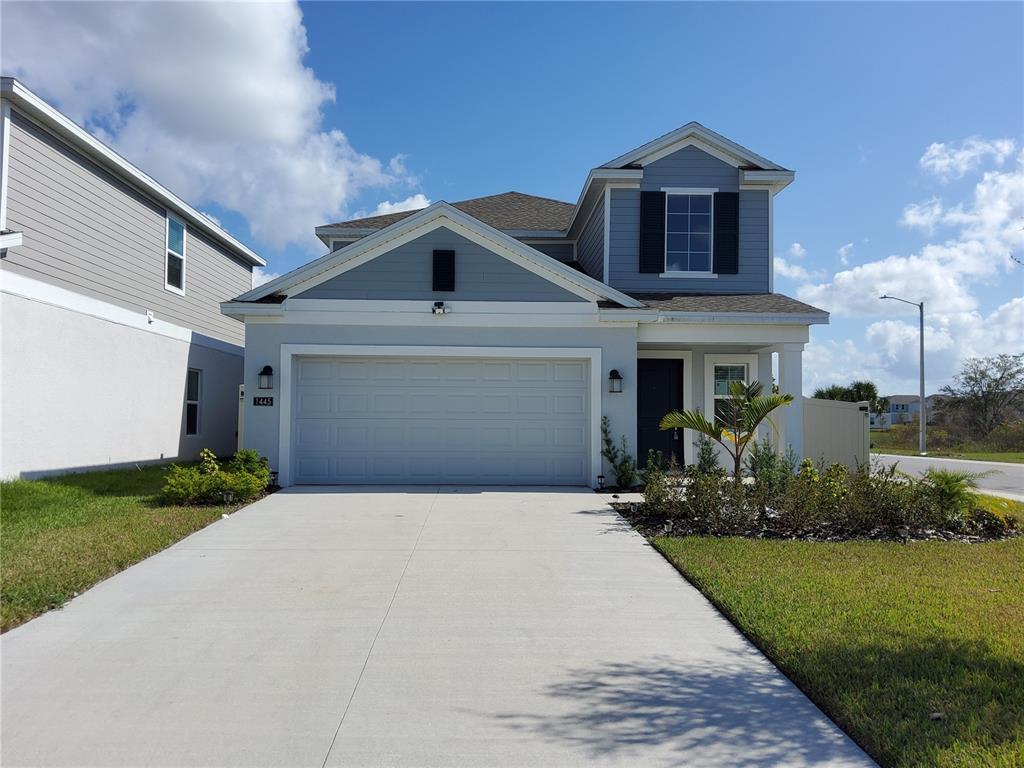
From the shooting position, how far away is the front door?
13.8 meters

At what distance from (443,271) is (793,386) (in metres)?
6.30

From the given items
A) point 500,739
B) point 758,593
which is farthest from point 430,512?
point 500,739

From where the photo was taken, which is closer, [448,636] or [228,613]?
[448,636]

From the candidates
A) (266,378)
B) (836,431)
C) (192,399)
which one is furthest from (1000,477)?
(192,399)

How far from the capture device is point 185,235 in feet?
52.7

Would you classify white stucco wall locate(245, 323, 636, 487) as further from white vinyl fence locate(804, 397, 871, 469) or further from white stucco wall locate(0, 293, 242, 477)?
white vinyl fence locate(804, 397, 871, 469)

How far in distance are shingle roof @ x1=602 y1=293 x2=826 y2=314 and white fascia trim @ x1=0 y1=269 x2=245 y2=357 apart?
9.54m

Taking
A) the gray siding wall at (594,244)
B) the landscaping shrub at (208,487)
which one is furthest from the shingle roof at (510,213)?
the landscaping shrub at (208,487)

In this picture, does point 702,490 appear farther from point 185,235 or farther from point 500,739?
point 185,235

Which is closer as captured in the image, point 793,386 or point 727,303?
point 793,386

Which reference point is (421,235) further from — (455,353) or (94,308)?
(94,308)

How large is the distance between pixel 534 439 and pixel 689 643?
7.27 meters

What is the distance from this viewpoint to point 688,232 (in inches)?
542

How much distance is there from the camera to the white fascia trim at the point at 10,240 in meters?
9.88
